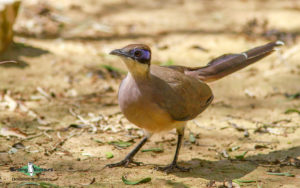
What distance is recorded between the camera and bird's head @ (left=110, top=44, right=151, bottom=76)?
4.21 meters

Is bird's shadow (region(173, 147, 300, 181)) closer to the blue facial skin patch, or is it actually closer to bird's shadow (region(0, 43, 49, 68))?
the blue facial skin patch

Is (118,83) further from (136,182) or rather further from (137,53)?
(136,182)

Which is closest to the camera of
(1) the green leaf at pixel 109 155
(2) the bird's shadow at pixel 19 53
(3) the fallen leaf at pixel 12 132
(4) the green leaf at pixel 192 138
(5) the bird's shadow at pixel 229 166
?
(5) the bird's shadow at pixel 229 166

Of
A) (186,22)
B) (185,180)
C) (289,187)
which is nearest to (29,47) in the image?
(186,22)

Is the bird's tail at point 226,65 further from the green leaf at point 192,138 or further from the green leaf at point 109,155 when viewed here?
the green leaf at point 109,155

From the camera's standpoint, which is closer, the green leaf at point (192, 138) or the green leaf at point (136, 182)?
the green leaf at point (136, 182)

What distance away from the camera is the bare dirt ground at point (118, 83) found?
459 cm

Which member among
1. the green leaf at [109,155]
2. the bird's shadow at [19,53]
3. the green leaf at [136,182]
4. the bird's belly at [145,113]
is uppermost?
the bird's shadow at [19,53]

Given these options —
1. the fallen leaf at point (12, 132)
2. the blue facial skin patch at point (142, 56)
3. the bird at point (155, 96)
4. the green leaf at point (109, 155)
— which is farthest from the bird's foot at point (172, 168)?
the fallen leaf at point (12, 132)

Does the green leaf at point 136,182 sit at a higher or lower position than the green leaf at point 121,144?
lower

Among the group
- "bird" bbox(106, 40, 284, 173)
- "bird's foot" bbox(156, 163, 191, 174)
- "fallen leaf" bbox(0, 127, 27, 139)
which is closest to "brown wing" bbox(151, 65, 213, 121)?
"bird" bbox(106, 40, 284, 173)

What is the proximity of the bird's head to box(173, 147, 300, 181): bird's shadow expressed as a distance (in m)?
1.17

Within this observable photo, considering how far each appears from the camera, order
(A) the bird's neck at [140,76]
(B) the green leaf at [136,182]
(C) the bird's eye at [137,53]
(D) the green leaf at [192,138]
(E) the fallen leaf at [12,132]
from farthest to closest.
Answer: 1. (D) the green leaf at [192,138]
2. (E) the fallen leaf at [12,132]
3. (A) the bird's neck at [140,76]
4. (C) the bird's eye at [137,53]
5. (B) the green leaf at [136,182]

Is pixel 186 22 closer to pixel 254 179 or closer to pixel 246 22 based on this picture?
pixel 246 22
